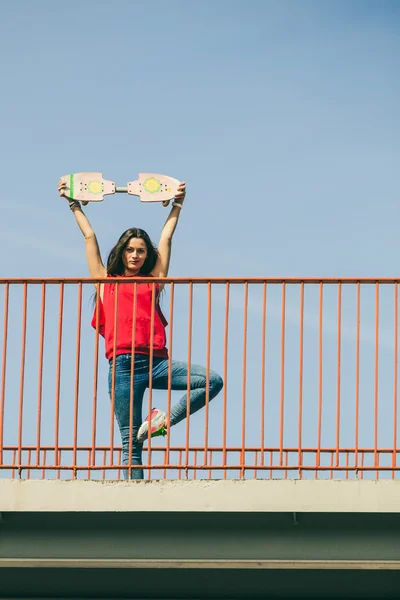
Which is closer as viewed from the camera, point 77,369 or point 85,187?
point 77,369

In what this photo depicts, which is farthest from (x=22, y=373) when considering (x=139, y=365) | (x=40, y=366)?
(x=139, y=365)

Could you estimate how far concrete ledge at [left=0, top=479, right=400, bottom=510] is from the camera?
33.1ft

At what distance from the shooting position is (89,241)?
1180cm

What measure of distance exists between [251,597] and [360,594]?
77 cm

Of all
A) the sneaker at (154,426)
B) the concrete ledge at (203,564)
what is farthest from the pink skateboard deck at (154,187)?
the concrete ledge at (203,564)

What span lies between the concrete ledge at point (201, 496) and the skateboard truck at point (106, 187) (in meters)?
2.70

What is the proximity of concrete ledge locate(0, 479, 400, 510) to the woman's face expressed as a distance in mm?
2029

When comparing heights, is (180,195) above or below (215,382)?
above

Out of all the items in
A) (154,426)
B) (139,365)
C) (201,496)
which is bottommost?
(201,496)

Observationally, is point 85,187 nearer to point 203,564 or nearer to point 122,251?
point 122,251

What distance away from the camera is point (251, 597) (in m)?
10.5

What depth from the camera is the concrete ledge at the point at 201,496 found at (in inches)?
397

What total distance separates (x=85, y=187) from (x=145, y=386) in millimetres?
1960

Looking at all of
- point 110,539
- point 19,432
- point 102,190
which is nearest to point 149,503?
point 110,539
